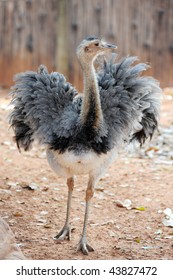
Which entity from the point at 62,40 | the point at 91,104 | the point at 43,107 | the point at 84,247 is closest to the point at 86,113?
the point at 91,104

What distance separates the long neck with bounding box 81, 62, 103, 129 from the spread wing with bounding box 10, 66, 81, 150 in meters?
0.14

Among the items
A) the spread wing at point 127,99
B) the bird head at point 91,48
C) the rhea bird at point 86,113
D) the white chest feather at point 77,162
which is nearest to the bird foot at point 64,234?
the rhea bird at point 86,113

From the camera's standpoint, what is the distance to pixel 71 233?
6.23 m

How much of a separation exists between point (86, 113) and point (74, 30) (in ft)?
23.7

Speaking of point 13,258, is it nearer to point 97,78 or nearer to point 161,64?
point 97,78

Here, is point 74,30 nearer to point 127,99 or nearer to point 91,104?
point 127,99

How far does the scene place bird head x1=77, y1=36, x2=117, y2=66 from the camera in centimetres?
558

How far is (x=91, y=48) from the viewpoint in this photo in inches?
220

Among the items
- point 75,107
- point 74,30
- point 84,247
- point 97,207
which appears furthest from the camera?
point 74,30

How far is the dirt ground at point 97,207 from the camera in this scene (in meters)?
5.87

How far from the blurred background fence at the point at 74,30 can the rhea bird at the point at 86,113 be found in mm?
6323

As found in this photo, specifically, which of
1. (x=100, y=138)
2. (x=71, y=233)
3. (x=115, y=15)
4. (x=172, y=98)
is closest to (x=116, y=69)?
(x=100, y=138)

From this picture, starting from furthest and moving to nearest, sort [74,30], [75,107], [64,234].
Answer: [74,30] < [64,234] < [75,107]
